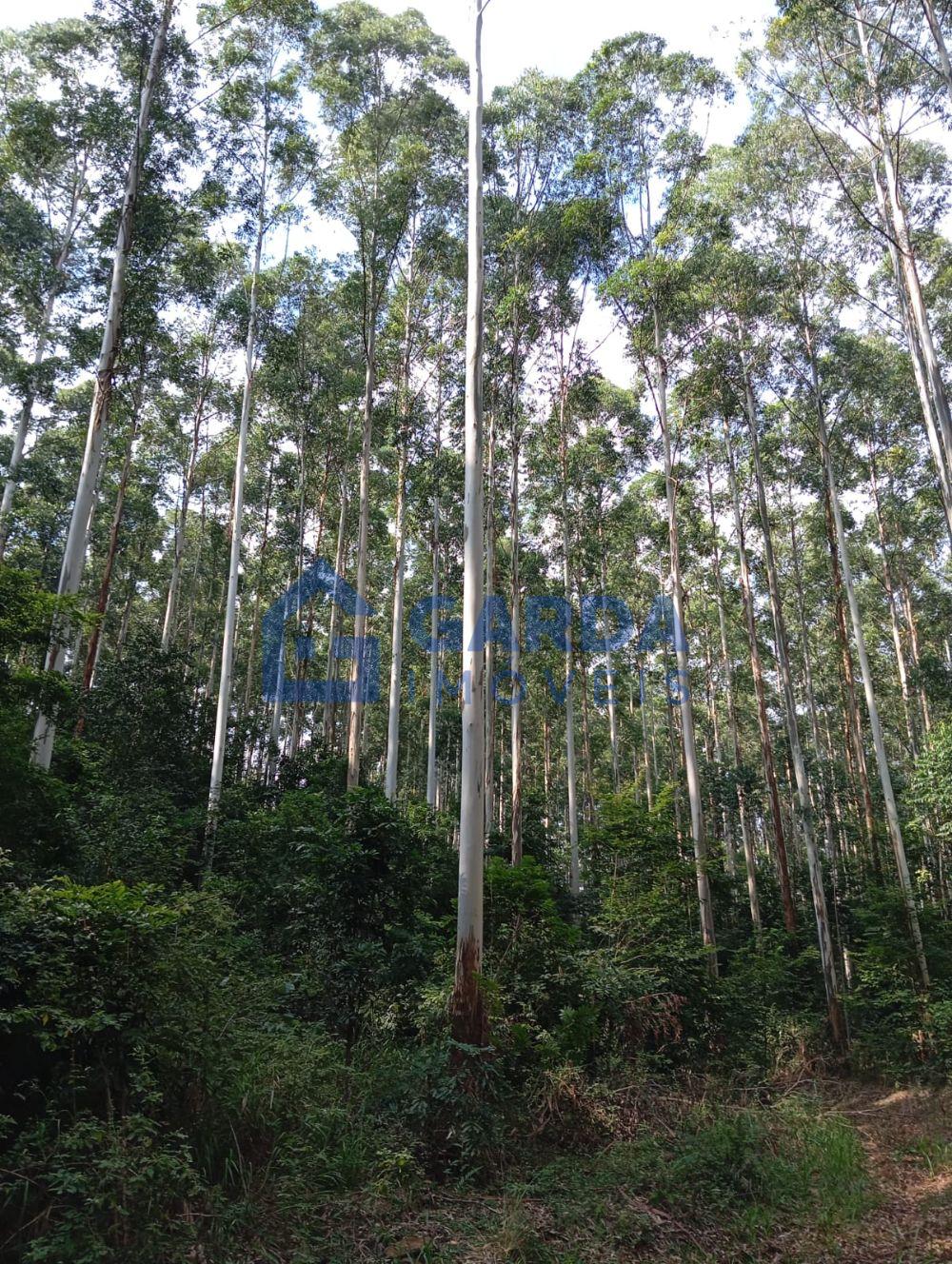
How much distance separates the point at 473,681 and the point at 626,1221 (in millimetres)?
3762

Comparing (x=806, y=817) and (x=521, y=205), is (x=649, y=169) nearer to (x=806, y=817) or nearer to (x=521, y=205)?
(x=521, y=205)

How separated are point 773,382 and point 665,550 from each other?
7.00 meters

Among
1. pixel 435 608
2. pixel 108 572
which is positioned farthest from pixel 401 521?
pixel 108 572

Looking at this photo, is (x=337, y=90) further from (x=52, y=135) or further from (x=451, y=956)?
(x=451, y=956)

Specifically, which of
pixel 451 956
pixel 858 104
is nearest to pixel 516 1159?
pixel 451 956

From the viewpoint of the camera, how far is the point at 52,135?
1226 centimetres

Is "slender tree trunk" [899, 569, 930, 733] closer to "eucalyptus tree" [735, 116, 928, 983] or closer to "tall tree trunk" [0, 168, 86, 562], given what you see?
"eucalyptus tree" [735, 116, 928, 983]

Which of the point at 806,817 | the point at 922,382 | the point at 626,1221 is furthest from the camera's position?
the point at 806,817

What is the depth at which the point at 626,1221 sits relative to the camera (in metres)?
4.27

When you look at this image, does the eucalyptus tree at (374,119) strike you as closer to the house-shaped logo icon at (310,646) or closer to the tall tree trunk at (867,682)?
the house-shaped logo icon at (310,646)

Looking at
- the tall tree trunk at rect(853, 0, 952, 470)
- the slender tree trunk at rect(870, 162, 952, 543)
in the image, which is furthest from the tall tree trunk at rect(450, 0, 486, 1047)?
the tall tree trunk at rect(853, 0, 952, 470)

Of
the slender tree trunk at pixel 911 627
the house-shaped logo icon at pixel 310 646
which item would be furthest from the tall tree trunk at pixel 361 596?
the slender tree trunk at pixel 911 627

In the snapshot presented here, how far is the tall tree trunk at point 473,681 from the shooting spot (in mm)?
5355

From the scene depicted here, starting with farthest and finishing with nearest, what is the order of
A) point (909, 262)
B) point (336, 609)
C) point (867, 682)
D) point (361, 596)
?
point (336, 609) → point (867, 682) → point (361, 596) → point (909, 262)
